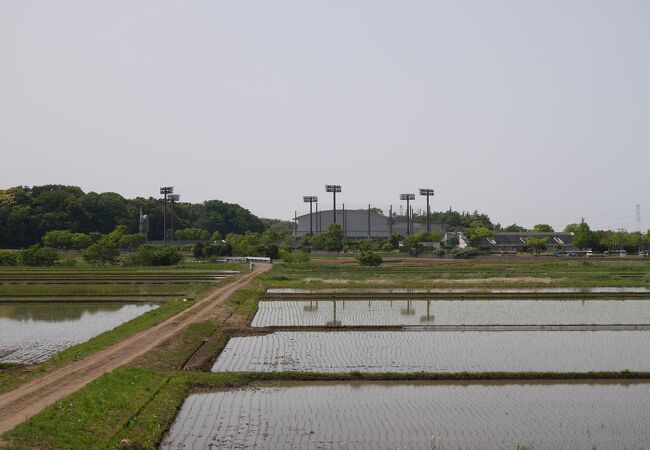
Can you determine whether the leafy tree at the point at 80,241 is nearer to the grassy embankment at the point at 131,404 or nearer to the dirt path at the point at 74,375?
the dirt path at the point at 74,375

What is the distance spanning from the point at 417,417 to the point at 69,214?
92.7 m

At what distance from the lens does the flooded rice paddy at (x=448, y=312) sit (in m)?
24.7

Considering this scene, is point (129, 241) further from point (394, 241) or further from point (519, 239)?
point (519, 239)

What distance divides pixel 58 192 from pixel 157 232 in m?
21.8

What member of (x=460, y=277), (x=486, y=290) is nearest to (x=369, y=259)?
(x=460, y=277)

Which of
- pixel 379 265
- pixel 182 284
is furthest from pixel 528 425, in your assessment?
pixel 379 265

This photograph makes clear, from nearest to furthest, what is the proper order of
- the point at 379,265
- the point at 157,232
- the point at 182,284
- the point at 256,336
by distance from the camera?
the point at 256,336
the point at 182,284
the point at 379,265
the point at 157,232

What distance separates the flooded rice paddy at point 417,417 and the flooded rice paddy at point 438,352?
1.85 meters

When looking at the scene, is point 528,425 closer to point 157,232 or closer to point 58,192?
point 58,192

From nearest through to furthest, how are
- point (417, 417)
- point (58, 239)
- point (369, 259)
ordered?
point (417, 417), point (369, 259), point (58, 239)

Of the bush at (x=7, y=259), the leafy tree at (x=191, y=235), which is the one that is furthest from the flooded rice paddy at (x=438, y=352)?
the leafy tree at (x=191, y=235)

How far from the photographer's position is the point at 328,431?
11.5m

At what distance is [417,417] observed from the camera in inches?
488

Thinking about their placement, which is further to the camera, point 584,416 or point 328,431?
point 584,416
